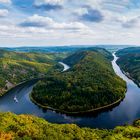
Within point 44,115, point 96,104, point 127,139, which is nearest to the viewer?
point 127,139

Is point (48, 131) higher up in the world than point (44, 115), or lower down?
higher up

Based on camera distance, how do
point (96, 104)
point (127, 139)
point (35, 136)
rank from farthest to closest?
1. point (96, 104)
2. point (127, 139)
3. point (35, 136)

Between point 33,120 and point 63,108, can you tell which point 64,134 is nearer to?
point 33,120

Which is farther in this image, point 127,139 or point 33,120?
point 33,120

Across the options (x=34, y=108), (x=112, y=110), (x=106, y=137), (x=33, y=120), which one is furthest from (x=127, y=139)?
(x=34, y=108)

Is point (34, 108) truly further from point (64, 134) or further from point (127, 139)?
point (127, 139)

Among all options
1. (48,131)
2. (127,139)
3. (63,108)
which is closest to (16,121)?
(48,131)
